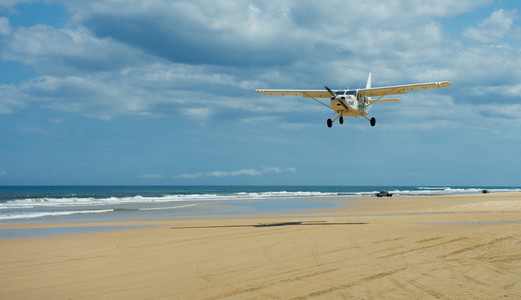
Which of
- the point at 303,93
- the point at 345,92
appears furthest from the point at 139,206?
the point at 345,92

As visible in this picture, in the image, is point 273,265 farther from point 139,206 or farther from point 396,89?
point 139,206

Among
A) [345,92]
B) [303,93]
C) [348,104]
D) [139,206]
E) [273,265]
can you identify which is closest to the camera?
→ [273,265]

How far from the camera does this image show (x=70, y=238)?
45.8 ft

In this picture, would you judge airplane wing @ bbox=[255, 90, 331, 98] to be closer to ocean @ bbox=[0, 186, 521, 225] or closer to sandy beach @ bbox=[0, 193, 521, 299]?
ocean @ bbox=[0, 186, 521, 225]

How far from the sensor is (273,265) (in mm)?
8695

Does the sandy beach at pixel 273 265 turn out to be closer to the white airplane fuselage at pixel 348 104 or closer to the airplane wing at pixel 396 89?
the white airplane fuselage at pixel 348 104

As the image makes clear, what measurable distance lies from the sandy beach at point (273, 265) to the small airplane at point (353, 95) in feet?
35.7

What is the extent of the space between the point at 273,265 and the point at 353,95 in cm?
1707

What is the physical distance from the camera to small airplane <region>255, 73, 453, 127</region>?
2352 centimetres

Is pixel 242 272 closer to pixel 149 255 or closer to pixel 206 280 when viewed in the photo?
pixel 206 280

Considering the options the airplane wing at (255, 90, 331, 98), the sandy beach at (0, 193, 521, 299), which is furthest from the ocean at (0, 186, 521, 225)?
the sandy beach at (0, 193, 521, 299)

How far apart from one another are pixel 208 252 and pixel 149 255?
1398 mm

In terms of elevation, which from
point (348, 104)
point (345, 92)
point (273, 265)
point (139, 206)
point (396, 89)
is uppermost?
point (396, 89)

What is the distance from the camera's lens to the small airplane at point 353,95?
23.5 m
